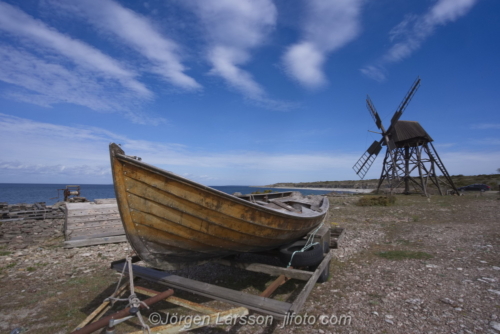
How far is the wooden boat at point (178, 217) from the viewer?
12.4ft

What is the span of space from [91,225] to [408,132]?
1227 inches

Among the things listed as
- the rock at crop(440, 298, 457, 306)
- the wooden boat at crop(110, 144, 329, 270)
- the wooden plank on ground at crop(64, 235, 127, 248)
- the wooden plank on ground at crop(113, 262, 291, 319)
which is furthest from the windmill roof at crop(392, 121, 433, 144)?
the wooden plank on ground at crop(113, 262, 291, 319)

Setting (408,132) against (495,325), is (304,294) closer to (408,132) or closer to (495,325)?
(495,325)

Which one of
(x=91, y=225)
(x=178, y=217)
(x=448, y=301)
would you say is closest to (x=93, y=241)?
(x=91, y=225)

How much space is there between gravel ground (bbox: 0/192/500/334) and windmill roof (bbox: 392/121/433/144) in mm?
21781

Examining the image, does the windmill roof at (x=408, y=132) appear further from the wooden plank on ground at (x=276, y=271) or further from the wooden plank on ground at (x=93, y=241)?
the wooden plank on ground at (x=93, y=241)

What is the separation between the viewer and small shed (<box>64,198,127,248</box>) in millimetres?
9188

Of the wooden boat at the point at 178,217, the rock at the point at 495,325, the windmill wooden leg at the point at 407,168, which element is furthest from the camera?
the windmill wooden leg at the point at 407,168

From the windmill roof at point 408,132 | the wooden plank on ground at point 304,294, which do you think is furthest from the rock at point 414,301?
the windmill roof at point 408,132

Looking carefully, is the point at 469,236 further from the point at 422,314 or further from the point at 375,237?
the point at 422,314

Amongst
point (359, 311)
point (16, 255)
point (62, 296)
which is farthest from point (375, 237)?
point (16, 255)

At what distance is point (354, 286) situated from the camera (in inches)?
205

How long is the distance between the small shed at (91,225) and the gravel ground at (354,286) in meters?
0.48

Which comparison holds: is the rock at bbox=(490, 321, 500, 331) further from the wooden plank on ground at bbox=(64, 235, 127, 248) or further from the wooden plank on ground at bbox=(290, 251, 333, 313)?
the wooden plank on ground at bbox=(64, 235, 127, 248)
